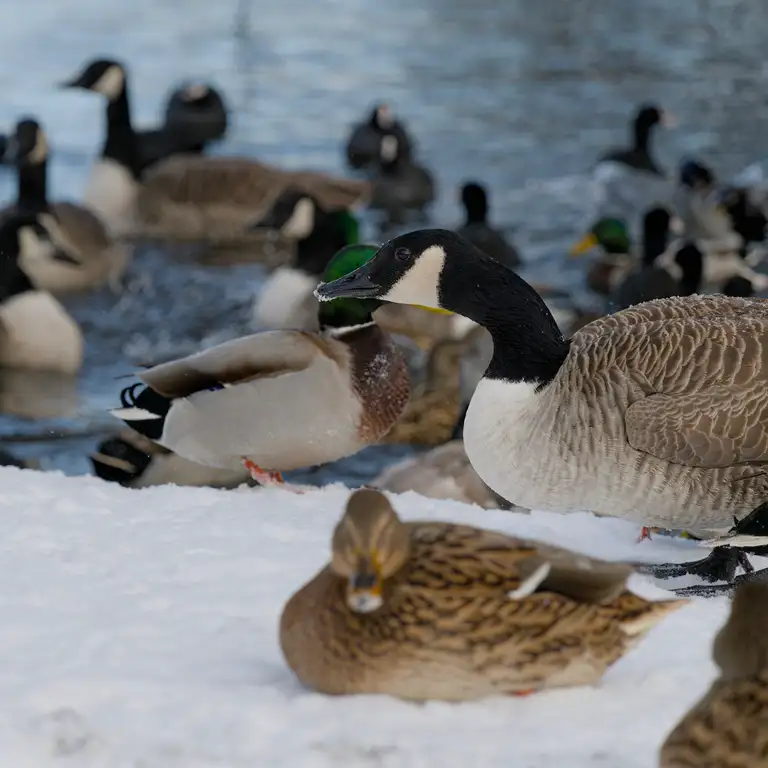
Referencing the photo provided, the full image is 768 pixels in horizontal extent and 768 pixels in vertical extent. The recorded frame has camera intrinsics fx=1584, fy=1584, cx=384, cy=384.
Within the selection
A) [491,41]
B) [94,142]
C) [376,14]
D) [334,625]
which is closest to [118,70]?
[94,142]

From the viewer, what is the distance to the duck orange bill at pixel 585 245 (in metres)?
14.0

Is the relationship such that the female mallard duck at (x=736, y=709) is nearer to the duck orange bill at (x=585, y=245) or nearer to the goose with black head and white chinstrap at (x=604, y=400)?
the goose with black head and white chinstrap at (x=604, y=400)

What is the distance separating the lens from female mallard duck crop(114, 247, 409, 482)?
5953 millimetres

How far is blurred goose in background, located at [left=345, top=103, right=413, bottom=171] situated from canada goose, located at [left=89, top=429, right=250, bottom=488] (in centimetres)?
899

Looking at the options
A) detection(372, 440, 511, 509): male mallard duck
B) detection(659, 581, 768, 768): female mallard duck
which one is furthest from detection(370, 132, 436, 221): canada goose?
detection(659, 581, 768, 768): female mallard duck

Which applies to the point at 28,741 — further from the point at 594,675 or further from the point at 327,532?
the point at 327,532

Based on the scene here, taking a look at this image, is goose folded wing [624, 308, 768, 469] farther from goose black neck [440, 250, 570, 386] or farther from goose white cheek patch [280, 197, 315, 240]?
goose white cheek patch [280, 197, 315, 240]

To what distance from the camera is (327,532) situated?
15.7ft

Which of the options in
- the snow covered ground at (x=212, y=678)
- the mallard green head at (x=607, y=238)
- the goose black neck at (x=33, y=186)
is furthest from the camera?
the mallard green head at (x=607, y=238)

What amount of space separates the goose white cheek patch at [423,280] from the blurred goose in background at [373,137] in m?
11.4

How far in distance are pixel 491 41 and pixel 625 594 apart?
22.2 metres

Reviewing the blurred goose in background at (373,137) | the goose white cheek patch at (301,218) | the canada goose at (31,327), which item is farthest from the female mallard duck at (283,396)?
the blurred goose in background at (373,137)

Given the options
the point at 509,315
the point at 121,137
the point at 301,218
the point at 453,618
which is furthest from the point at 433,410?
the point at 121,137

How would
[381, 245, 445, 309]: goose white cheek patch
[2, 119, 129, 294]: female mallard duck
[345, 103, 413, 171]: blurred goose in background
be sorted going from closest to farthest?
[381, 245, 445, 309]: goose white cheek patch → [2, 119, 129, 294]: female mallard duck → [345, 103, 413, 171]: blurred goose in background
